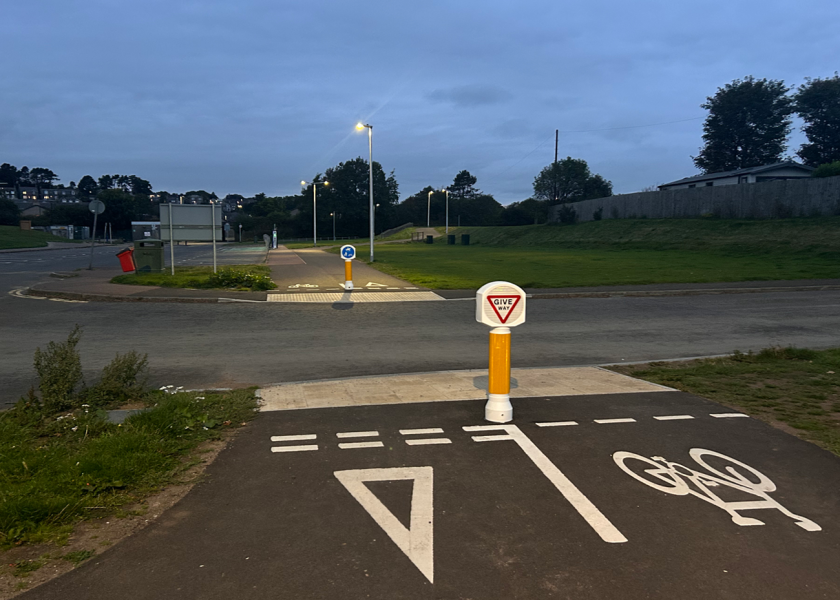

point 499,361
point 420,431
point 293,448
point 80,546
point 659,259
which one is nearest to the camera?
point 80,546

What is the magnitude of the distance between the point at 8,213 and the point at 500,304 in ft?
408

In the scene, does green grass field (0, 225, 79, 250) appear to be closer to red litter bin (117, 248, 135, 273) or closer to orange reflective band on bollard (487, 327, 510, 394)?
red litter bin (117, 248, 135, 273)

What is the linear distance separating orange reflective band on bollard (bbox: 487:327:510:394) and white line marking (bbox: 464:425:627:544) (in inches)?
15.3

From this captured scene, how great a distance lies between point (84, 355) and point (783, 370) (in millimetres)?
10437

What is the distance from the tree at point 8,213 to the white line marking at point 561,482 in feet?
404

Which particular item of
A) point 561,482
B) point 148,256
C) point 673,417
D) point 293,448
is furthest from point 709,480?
point 148,256

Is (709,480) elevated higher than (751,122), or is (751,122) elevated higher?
(751,122)

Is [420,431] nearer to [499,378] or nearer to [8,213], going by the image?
[499,378]

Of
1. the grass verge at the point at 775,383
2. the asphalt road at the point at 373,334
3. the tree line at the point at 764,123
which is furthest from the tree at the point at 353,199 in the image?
the grass verge at the point at 775,383

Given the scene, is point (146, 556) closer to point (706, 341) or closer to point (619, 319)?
point (706, 341)

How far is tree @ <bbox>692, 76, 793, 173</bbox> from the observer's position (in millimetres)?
75625

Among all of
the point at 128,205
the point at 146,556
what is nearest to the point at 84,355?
the point at 146,556

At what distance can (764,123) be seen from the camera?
75688 mm

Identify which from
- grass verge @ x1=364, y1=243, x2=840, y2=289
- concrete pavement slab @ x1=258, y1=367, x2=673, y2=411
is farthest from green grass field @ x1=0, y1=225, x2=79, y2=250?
concrete pavement slab @ x1=258, y1=367, x2=673, y2=411
